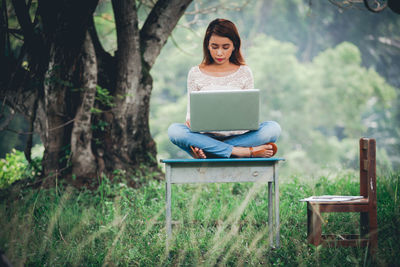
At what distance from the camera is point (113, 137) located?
14.8 ft

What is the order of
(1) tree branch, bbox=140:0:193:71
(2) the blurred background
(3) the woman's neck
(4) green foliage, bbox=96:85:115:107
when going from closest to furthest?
1. (3) the woman's neck
2. (4) green foliage, bbox=96:85:115:107
3. (1) tree branch, bbox=140:0:193:71
4. (2) the blurred background

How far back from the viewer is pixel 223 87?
3.19 metres

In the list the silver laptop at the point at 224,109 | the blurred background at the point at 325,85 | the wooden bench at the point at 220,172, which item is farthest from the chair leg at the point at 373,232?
the blurred background at the point at 325,85

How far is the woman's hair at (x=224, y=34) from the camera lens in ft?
10.5

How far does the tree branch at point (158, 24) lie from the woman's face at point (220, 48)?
162 centimetres

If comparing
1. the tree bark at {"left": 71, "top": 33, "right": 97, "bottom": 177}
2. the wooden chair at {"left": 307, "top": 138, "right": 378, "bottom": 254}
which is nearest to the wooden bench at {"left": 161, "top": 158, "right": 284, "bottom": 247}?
the wooden chair at {"left": 307, "top": 138, "right": 378, "bottom": 254}

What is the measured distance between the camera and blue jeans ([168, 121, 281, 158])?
290 centimetres

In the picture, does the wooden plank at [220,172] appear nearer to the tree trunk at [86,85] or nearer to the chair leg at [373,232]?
the chair leg at [373,232]

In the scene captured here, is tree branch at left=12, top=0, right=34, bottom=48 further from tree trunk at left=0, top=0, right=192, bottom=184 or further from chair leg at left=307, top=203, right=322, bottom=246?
chair leg at left=307, top=203, right=322, bottom=246

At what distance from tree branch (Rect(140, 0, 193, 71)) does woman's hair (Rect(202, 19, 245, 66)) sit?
1567 mm

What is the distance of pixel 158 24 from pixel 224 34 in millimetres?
1715

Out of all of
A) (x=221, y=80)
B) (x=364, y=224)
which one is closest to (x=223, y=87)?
(x=221, y=80)

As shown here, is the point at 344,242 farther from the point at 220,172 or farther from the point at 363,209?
the point at 220,172

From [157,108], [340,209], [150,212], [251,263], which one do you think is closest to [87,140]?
[150,212]
